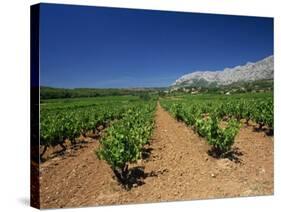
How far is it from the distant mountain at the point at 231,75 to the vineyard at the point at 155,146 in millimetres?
323

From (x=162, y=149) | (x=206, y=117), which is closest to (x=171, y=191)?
(x=162, y=149)

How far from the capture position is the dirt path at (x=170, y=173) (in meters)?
9.42

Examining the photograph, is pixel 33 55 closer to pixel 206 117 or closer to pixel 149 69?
pixel 149 69

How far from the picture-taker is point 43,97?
30.5 feet

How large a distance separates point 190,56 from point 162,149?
166cm

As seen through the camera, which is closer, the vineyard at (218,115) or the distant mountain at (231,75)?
the distant mountain at (231,75)

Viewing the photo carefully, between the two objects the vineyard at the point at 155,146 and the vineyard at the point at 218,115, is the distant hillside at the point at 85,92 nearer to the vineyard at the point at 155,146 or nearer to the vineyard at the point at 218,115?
the vineyard at the point at 155,146

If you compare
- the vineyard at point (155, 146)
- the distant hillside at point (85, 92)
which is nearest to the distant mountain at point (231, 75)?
the vineyard at point (155, 146)

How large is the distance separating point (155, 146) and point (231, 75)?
1873 millimetres

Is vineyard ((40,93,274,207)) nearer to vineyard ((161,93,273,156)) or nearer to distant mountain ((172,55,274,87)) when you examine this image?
vineyard ((161,93,273,156))

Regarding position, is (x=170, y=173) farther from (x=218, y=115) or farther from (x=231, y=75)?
(x=231, y=75)

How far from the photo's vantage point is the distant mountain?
35.0ft

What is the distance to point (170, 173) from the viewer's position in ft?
33.7

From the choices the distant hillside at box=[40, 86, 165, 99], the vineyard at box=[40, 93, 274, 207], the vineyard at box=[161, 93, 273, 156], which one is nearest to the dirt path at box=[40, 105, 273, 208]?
the vineyard at box=[40, 93, 274, 207]
